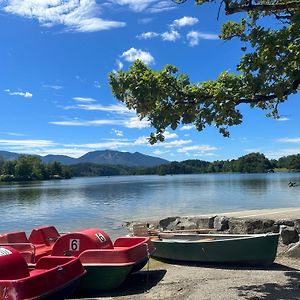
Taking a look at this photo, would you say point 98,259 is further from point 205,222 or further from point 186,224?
point 186,224

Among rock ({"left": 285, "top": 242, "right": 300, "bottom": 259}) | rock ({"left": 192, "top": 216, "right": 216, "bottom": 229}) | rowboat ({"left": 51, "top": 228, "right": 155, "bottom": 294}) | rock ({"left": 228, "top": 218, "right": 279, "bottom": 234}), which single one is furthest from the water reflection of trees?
rowboat ({"left": 51, "top": 228, "right": 155, "bottom": 294})

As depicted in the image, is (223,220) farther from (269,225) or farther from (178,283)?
(178,283)

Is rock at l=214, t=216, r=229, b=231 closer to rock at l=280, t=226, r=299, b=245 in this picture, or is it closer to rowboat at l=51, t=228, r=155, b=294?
rock at l=280, t=226, r=299, b=245

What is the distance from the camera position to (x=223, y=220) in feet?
64.8

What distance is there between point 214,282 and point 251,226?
743 centimetres

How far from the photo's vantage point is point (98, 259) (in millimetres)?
11195

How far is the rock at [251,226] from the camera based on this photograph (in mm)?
17547

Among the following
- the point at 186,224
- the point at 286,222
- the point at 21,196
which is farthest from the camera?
the point at 21,196

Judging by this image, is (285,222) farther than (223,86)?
Yes

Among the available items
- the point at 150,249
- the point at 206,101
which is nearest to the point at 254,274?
the point at 150,249

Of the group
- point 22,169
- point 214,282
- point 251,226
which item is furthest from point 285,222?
point 22,169

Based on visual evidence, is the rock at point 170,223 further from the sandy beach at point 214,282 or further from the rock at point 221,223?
the sandy beach at point 214,282

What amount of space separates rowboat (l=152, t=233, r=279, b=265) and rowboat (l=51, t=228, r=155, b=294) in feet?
8.31

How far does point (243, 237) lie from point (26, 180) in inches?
7170
